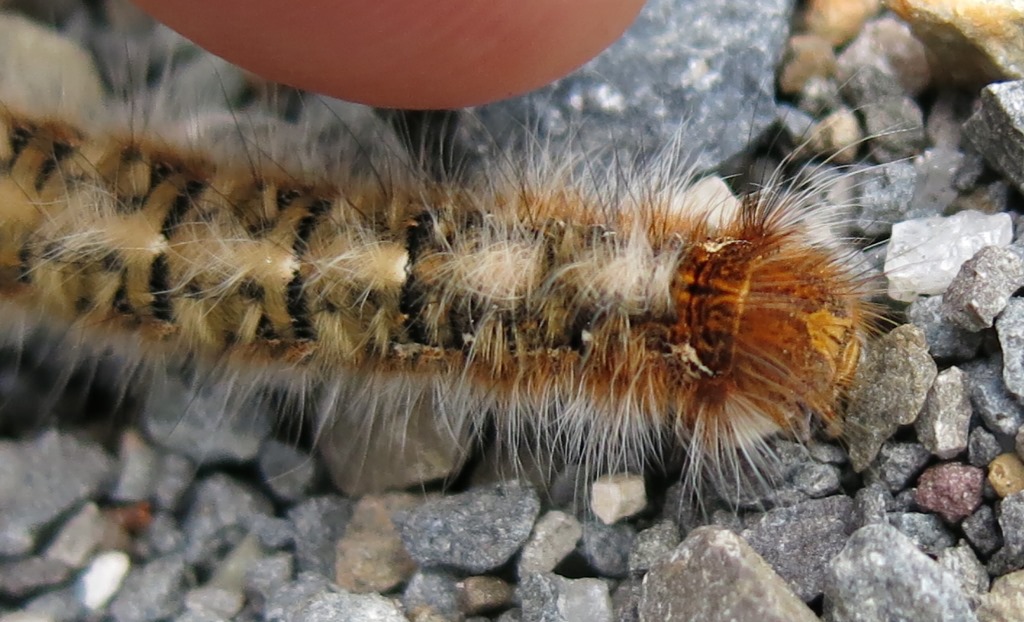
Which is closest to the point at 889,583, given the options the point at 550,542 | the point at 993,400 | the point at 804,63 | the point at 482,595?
the point at 993,400

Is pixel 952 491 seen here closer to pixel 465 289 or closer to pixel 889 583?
pixel 889 583

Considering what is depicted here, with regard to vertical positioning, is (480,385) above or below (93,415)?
below

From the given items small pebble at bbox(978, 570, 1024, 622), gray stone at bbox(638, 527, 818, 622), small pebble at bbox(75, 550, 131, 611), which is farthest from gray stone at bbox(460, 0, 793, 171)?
small pebble at bbox(75, 550, 131, 611)

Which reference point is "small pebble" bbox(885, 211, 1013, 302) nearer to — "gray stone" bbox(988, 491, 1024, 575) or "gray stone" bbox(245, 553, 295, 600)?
"gray stone" bbox(988, 491, 1024, 575)

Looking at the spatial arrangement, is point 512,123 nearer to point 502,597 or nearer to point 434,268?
point 434,268

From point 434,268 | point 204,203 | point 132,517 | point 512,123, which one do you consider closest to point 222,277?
point 204,203
